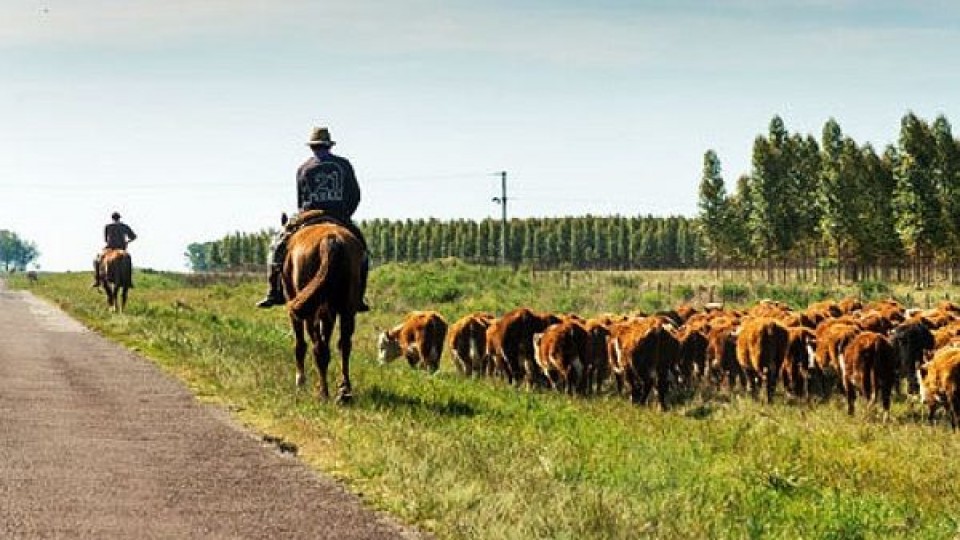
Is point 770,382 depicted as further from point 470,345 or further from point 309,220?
point 309,220

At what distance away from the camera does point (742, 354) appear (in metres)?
22.6

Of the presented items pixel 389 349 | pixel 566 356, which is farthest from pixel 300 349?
pixel 389 349

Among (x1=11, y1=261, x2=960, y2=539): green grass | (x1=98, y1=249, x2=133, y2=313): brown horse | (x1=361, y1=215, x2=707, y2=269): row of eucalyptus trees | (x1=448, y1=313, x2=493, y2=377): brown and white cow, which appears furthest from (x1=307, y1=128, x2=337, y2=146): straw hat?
(x1=361, y1=215, x2=707, y2=269): row of eucalyptus trees

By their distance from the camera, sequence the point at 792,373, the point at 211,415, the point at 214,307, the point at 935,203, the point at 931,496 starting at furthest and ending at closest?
the point at 935,203, the point at 214,307, the point at 792,373, the point at 211,415, the point at 931,496

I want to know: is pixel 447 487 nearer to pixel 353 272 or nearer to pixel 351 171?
pixel 353 272

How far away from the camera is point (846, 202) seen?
88.8 m

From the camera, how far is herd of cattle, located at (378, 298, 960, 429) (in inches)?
794

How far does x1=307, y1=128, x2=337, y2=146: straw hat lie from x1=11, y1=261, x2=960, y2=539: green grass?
316 centimetres

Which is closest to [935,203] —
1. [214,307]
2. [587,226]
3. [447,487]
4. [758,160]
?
[758,160]

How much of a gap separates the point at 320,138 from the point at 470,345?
1002 cm

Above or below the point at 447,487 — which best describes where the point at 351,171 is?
above

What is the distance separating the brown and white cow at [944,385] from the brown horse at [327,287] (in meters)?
9.16

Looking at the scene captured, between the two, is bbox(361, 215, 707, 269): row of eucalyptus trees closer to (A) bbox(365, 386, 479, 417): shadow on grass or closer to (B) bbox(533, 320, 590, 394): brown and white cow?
(B) bbox(533, 320, 590, 394): brown and white cow

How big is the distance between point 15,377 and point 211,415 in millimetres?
4755
